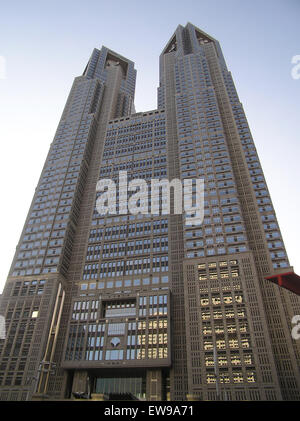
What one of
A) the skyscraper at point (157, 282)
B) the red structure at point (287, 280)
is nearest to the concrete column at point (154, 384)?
the skyscraper at point (157, 282)

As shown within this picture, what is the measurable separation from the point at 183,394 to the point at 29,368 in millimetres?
41095

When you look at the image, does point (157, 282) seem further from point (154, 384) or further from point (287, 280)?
point (287, 280)

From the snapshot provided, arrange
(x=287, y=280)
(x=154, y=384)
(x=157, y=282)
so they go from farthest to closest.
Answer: (x=157, y=282), (x=154, y=384), (x=287, y=280)

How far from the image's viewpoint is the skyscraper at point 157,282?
80.5 m

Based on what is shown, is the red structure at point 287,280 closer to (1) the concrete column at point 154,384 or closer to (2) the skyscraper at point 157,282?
(2) the skyscraper at point 157,282

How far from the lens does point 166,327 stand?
287 feet

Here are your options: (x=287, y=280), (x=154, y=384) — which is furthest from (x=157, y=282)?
(x=287, y=280)

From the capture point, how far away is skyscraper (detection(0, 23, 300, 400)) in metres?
80.5

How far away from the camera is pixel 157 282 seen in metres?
102

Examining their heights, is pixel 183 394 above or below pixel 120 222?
below

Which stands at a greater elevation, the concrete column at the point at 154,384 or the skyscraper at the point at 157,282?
the skyscraper at the point at 157,282
